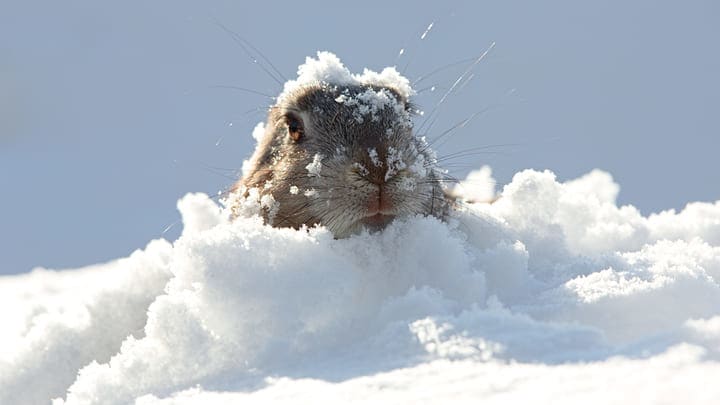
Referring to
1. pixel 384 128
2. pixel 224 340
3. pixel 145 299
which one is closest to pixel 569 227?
pixel 384 128

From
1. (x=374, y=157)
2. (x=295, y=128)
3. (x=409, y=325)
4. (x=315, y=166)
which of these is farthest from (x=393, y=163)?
(x=409, y=325)

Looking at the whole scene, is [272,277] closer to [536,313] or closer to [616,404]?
[536,313]

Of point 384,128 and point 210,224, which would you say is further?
point 210,224

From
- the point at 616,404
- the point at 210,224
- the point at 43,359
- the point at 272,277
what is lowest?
the point at 616,404

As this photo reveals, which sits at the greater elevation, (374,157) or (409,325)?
(374,157)

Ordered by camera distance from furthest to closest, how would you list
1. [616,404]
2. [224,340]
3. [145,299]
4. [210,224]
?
[210,224] < [145,299] < [224,340] < [616,404]

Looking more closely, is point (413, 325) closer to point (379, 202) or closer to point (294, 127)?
point (379, 202)

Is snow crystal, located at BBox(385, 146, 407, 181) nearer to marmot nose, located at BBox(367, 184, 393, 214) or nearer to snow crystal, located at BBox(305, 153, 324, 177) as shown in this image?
marmot nose, located at BBox(367, 184, 393, 214)
